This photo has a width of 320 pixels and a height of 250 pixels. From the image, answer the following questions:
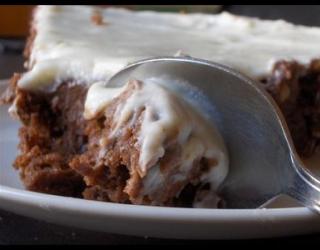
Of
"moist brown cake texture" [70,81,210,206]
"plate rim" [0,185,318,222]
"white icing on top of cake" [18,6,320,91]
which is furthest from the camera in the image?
"white icing on top of cake" [18,6,320,91]

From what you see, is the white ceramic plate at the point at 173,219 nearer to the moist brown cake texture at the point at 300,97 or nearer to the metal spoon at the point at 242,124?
the metal spoon at the point at 242,124

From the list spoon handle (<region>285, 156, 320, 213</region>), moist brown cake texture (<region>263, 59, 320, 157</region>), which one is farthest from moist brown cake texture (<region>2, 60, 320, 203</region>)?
spoon handle (<region>285, 156, 320, 213</region>)

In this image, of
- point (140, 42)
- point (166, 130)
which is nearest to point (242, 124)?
point (166, 130)

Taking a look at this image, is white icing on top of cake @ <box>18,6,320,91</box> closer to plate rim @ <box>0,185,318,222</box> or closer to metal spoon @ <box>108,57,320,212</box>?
metal spoon @ <box>108,57,320,212</box>

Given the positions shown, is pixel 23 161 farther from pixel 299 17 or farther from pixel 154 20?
pixel 299 17

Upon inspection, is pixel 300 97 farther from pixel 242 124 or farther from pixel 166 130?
pixel 166 130

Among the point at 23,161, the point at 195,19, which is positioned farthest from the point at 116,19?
the point at 23,161

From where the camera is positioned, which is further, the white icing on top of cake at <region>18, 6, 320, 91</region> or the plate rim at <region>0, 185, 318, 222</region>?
the white icing on top of cake at <region>18, 6, 320, 91</region>
